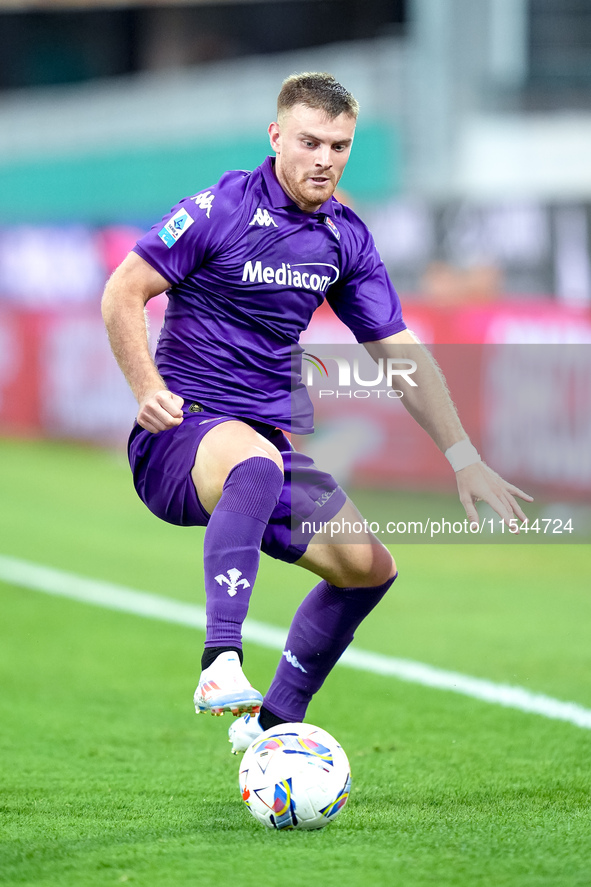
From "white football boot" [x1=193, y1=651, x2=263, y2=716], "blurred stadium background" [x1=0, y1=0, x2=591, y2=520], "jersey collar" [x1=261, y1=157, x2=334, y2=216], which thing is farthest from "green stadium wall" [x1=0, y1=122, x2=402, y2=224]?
"white football boot" [x1=193, y1=651, x2=263, y2=716]

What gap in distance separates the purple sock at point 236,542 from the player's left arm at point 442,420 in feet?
2.46

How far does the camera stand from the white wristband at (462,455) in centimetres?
424

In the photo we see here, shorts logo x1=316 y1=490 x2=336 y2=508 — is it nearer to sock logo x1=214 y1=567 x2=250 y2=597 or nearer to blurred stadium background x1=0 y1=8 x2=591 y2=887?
sock logo x1=214 y1=567 x2=250 y2=597

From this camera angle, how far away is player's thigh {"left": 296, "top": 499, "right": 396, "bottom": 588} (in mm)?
4055

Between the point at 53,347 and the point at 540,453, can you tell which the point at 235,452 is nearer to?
the point at 540,453

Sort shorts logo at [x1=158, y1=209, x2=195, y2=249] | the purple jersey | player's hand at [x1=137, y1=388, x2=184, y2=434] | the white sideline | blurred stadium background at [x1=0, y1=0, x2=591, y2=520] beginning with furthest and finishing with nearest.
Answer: blurred stadium background at [x1=0, y1=0, x2=591, y2=520], the white sideline, the purple jersey, shorts logo at [x1=158, y1=209, x2=195, y2=249], player's hand at [x1=137, y1=388, x2=184, y2=434]

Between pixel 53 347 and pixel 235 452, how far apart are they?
1312 cm

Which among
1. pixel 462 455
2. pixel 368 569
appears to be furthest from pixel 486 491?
pixel 368 569

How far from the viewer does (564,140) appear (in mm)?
18672

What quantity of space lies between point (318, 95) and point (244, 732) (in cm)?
207

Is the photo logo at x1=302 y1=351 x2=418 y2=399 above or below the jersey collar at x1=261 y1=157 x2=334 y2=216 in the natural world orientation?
below

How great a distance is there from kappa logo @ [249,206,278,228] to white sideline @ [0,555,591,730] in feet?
8.06

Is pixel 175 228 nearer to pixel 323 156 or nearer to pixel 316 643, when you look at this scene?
pixel 323 156

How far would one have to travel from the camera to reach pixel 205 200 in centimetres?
397
